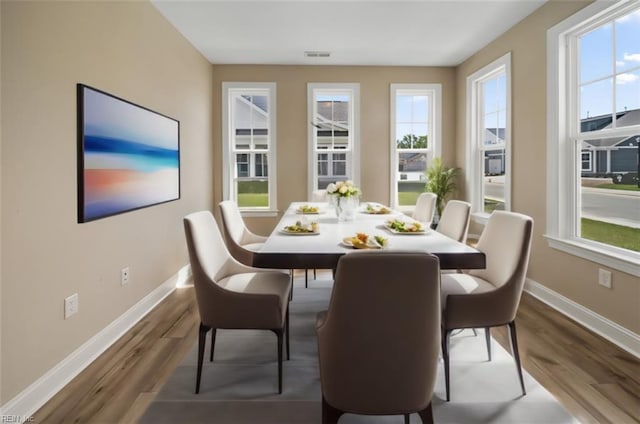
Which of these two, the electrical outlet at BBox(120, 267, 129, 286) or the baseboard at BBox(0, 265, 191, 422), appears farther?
the electrical outlet at BBox(120, 267, 129, 286)

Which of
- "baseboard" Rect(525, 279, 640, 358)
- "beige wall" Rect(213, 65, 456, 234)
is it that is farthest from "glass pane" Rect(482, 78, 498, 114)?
"baseboard" Rect(525, 279, 640, 358)

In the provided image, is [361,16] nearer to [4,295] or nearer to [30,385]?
[4,295]

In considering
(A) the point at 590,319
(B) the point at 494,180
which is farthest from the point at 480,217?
(A) the point at 590,319

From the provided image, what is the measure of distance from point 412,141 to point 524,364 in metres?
4.02

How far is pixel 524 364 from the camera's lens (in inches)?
92.7

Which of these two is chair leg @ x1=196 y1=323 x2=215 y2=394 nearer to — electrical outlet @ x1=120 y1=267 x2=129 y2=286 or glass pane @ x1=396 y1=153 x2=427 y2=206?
electrical outlet @ x1=120 y1=267 x2=129 y2=286

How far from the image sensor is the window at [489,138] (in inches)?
169

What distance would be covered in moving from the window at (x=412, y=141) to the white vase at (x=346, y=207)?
114 inches

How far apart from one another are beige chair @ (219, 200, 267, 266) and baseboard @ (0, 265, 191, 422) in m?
0.90

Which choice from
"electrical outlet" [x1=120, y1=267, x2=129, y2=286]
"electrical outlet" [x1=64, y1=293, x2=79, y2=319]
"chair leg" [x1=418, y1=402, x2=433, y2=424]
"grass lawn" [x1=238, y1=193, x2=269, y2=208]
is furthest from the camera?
→ "grass lawn" [x1=238, y1=193, x2=269, y2=208]

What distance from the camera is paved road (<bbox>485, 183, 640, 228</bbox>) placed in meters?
2.76

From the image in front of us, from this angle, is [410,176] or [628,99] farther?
[410,176]

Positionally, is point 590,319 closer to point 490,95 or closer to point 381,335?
point 381,335

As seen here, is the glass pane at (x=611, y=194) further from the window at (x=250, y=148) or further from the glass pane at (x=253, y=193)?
the glass pane at (x=253, y=193)
